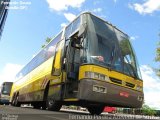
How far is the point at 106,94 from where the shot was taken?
403 inches

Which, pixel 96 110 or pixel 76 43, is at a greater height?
pixel 76 43

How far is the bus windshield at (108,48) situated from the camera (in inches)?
419

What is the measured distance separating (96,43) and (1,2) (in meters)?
7.91

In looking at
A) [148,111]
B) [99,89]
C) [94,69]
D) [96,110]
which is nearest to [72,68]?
[94,69]

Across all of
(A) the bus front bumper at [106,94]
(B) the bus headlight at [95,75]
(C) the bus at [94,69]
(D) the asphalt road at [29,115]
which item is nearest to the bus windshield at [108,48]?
(C) the bus at [94,69]

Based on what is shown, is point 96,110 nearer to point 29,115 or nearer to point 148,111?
point 29,115

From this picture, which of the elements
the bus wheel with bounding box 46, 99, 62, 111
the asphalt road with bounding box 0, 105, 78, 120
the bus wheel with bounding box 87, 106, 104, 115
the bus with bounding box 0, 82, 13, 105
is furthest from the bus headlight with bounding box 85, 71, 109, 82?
the bus with bounding box 0, 82, 13, 105

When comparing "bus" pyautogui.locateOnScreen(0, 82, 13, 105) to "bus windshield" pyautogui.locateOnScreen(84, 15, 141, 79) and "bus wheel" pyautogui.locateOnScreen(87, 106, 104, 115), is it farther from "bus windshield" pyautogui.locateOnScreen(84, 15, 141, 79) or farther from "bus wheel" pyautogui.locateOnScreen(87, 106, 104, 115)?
"bus windshield" pyautogui.locateOnScreen(84, 15, 141, 79)

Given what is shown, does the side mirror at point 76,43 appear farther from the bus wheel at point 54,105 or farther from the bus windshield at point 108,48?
the bus wheel at point 54,105

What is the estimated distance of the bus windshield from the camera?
1064 cm

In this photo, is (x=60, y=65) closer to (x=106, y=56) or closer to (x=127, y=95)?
(x=106, y=56)

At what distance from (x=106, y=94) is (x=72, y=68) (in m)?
1.68

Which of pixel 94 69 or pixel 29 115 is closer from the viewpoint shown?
pixel 29 115

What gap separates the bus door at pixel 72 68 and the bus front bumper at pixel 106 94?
0.78m
